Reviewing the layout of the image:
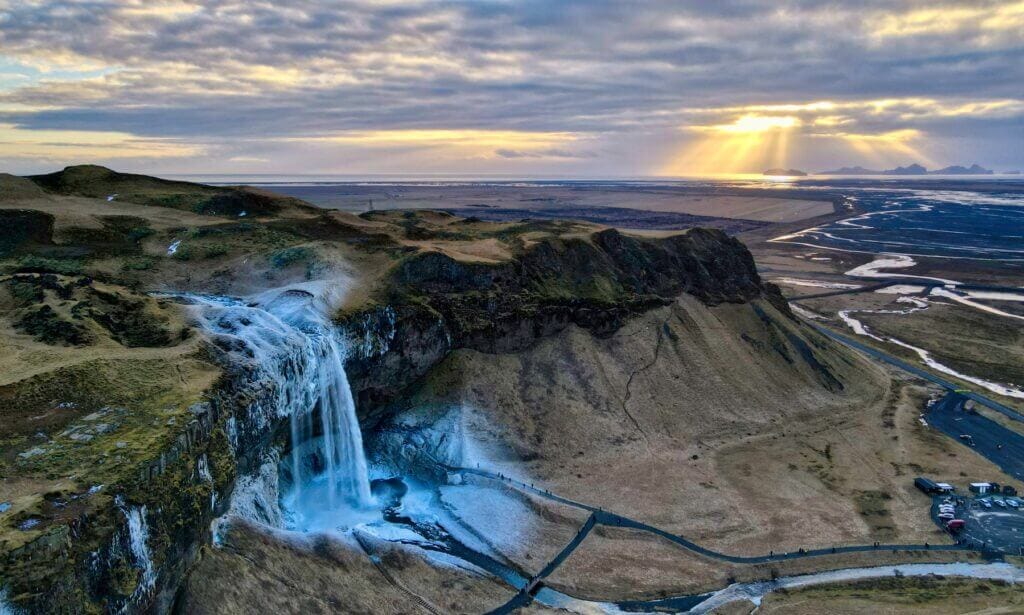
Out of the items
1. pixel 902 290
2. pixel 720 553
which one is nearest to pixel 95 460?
pixel 720 553

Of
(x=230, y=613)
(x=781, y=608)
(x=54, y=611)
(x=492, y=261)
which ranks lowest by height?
(x=781, y=608)

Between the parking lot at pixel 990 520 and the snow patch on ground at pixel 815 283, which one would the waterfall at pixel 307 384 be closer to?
the parking lot at pixel 990 520

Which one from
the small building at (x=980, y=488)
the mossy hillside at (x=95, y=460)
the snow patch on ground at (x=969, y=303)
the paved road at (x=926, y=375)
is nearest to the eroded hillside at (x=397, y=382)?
the mossy hillside at (x=95, y=460)

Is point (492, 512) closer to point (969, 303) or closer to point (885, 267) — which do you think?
point (969, 303)

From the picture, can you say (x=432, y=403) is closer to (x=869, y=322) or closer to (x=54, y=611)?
(x=54, y=611)

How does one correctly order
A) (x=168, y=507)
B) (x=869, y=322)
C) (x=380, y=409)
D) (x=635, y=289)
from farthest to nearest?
(x=869, y=322) → (x=635, y=289) → (x=380, y=409) → (x=168, y=507)

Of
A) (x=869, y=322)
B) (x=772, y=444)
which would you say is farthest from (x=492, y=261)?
(x=869, y=322)
